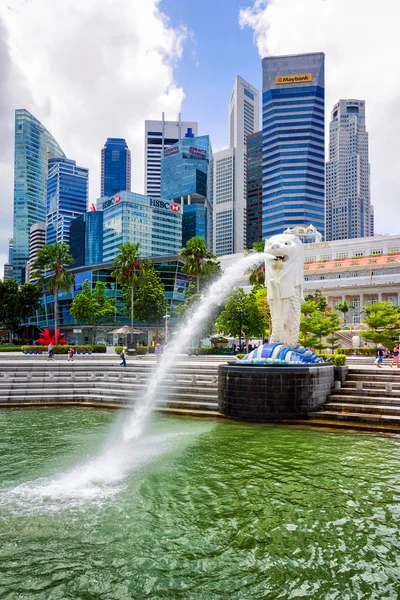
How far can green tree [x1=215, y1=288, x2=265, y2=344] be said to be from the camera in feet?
143

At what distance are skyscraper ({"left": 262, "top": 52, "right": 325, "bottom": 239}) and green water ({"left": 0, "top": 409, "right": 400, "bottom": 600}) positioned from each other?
14091cm

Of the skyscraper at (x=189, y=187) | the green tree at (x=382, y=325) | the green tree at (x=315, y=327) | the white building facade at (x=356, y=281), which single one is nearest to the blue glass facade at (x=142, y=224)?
the skyscraper at (x=189, y=187)

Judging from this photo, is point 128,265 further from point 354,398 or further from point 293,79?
point 293,79

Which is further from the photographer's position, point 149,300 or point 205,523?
point 149,300

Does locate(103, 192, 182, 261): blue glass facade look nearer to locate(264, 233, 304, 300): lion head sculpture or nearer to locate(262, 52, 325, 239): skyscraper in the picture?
locate(262, 52, 325, 239): skyscraper

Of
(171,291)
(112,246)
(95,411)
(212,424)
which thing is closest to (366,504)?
(212,424)

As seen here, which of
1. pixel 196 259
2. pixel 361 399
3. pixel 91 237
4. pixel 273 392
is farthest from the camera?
pixel 91 237

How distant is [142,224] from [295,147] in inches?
2334

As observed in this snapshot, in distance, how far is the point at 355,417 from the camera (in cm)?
1518

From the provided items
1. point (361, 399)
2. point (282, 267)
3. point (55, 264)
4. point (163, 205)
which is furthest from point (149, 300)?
point (163, 205)

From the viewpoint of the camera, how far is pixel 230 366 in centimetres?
1678

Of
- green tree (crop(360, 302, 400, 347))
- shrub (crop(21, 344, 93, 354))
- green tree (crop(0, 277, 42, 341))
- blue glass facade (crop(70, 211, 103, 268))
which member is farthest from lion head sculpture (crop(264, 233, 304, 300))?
blue glass facade (crop(70, 211, 103, 268))

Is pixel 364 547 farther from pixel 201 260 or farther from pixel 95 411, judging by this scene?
pixel 201 260

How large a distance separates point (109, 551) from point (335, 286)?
2944 inches
